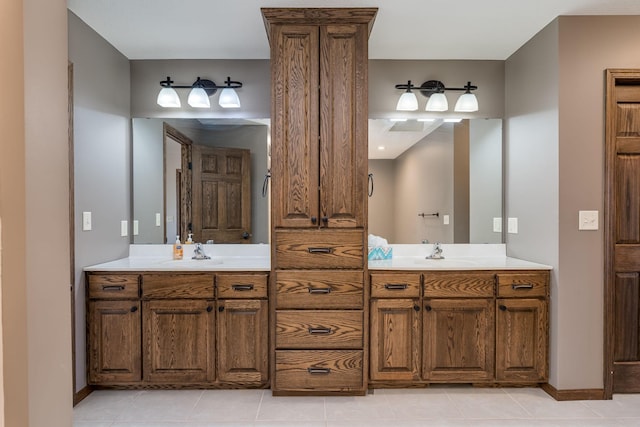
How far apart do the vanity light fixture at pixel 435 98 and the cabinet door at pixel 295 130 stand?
923 millimetres

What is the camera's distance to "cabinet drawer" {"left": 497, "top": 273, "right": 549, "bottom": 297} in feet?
8.08

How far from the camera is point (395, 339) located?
245cm

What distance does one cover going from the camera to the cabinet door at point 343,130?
2365 millimetres

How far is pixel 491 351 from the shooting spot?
247cm

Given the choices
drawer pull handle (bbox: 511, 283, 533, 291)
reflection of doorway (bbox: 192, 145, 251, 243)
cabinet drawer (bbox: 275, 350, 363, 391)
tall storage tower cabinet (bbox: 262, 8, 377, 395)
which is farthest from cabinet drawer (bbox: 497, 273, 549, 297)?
reflection of doorway (bbox: 192, 145, 251, 243)

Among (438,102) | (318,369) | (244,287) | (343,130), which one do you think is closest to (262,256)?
(244,287)

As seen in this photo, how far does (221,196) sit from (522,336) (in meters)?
2.40

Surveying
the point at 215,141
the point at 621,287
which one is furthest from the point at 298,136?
the point at 621,287

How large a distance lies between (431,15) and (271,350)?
7.71 ft

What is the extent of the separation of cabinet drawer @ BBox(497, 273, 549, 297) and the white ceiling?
65.4 inches

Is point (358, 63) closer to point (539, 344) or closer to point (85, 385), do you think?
point (539, 344)

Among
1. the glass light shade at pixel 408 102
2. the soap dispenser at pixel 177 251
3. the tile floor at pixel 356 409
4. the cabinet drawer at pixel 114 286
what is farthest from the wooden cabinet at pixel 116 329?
the glass light shade at pixel 408 102

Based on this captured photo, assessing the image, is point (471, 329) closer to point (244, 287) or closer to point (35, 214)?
point (244, 287)

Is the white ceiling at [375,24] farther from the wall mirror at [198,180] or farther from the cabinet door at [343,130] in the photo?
the wall mirror at [198,180]
